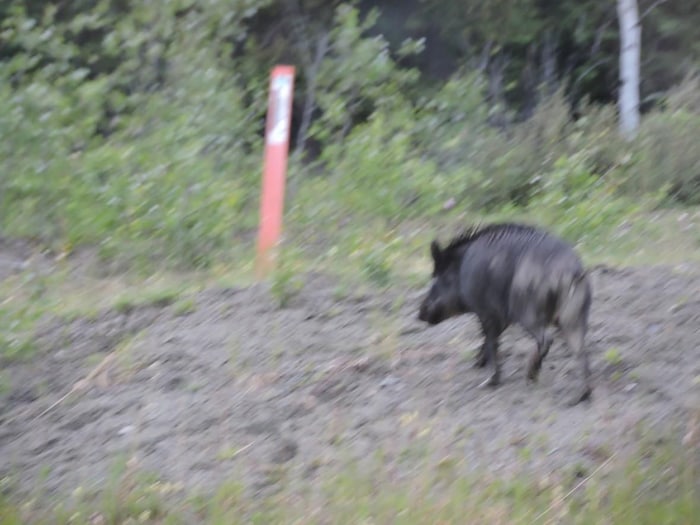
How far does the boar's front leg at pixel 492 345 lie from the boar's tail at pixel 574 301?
0.46 m

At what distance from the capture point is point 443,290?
24.9 feet

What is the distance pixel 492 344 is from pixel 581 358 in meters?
0.64

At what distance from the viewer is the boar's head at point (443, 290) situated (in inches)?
297

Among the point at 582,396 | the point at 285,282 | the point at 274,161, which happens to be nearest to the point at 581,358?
the point at 582,396

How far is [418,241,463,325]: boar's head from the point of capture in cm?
754

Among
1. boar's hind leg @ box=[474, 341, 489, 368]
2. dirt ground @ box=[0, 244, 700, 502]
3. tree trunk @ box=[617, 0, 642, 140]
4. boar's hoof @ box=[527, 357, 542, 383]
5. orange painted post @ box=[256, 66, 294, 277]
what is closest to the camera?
dirt ground @ box=[0, 244, 700, 502]

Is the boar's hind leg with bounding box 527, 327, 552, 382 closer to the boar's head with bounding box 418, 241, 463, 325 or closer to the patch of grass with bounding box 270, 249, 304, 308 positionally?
the boar's head with bounding box 418, 241, 463, 325

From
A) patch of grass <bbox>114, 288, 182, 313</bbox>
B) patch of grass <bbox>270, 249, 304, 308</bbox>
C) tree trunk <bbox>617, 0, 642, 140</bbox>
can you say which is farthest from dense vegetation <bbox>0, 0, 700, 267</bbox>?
patch of grass <bbox>270, 249, 304, 308</bbox>

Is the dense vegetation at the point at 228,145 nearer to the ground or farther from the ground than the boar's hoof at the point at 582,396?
farther from the ground

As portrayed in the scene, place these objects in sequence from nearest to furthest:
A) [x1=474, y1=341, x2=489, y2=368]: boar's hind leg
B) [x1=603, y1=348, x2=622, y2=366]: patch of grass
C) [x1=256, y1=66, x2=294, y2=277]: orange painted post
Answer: [x1=603, y1=348, x2=622, y2=366]: patch of grass, [x1=474, y1=341, x2=489, y2=368]: boar's hind leg, [x1=256, y1=66, x2=294, y2=277]: orange painted post

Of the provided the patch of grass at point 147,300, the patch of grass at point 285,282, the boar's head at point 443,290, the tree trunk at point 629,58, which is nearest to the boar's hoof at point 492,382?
the boar's head at point 443,290

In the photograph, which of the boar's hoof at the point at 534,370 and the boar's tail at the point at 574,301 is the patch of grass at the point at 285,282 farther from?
the boar's tail at the point at 574,301

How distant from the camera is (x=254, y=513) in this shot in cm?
586

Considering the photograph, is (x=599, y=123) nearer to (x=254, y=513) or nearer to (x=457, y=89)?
(x=457, y=89)
